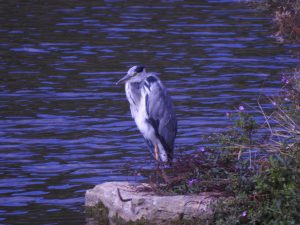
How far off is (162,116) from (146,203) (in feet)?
6.66

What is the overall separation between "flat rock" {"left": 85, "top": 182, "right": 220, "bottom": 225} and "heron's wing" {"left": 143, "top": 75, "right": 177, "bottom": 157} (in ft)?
4.49

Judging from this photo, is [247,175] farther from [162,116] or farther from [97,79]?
[97,79]

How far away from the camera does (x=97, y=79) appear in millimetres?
13719

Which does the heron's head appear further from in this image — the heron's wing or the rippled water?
the rippled water

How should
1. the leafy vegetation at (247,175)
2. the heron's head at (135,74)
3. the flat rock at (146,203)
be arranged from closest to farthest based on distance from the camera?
the leafy vegetation at (247,175) < the flat rock at (146,203) < the heron's head at (135,74)

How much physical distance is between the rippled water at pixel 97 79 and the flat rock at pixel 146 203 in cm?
32

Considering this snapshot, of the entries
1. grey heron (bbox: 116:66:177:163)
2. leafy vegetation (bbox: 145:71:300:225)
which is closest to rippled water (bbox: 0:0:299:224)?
grey heron (bbox: 116:66:177:163)

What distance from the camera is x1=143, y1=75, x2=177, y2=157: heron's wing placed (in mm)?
9289

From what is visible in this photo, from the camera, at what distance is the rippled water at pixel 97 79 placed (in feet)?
31.0

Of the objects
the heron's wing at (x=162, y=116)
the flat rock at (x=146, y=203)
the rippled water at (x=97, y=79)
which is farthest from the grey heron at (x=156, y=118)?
the flat rock at (x=146, y=203)

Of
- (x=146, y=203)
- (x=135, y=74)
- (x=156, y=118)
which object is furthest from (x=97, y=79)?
(x=146, y=203)

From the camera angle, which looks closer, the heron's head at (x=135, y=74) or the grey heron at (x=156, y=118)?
the grey heron at (x=156, y=118)

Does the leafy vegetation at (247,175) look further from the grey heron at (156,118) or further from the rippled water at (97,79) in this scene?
the grey heron at (156,118)

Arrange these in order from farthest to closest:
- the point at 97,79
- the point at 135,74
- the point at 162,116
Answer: the point at 97,79 → the point at 135,74 → the point at 162,116
